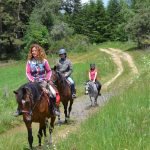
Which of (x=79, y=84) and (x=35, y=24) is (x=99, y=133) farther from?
(x=35, y=24)

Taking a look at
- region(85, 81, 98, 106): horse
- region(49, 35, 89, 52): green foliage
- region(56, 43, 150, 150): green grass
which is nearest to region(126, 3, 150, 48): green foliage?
region(49, 35, 89, 52): green foliage

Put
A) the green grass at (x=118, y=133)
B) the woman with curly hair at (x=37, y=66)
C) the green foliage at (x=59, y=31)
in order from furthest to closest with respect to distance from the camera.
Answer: the green foliage at (x=59, y=31) → the woman with curly hair at (x=37, y=66) → the green grass at (x=118, y=133)

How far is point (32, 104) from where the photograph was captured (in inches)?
412

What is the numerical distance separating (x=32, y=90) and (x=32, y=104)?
0.32 meters

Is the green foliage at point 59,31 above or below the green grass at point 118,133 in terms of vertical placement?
below

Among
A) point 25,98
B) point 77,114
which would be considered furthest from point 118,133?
point 77,114

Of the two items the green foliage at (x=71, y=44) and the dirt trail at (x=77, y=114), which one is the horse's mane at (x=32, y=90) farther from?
the green foliage at (x=71, y=44)

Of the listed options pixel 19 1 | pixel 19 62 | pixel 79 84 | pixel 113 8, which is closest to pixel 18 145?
pixel 79 84

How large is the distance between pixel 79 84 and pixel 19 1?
40797 millimetres

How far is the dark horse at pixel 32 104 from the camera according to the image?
1022 centimetres

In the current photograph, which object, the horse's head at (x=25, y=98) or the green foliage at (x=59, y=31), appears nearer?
the horse's head at (x=25, y=98)

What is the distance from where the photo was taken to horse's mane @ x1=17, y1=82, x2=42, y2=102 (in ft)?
33.5

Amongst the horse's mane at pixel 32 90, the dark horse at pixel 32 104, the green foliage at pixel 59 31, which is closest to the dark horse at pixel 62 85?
the dark horse at pixel 32 104

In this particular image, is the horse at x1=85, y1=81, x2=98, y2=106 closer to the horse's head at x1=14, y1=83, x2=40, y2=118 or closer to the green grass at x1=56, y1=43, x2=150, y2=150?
the horse's head at x1=14, y1=83, x2=40, y2=118
